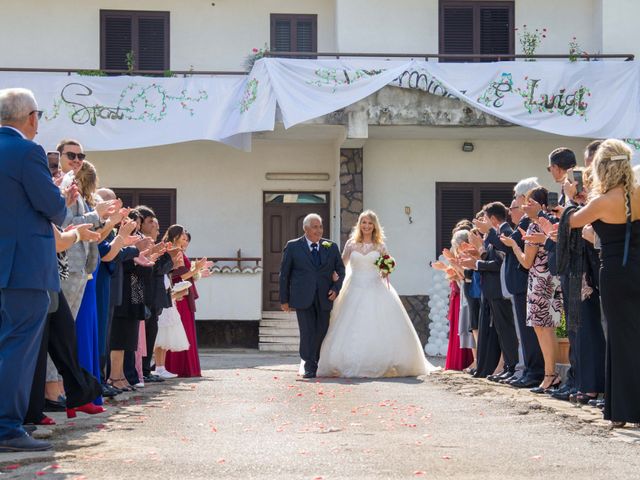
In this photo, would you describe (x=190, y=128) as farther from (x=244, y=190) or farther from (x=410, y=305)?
(x=410, y=305)

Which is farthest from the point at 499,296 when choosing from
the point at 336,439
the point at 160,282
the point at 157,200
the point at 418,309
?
the point at 157,200

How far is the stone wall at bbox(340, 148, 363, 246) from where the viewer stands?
2333 cm

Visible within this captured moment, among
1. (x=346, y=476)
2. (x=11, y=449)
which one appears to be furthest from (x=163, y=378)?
(x=346, y=476)

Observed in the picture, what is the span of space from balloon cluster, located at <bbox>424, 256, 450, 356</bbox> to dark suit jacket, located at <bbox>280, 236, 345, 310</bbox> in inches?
267

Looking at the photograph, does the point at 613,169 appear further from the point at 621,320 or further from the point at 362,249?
the point at 362,249

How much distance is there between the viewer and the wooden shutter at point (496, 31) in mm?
24844

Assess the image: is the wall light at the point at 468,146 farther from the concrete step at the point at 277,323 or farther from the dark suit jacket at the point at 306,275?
Result: the dark suit jacket at the point at 306,275

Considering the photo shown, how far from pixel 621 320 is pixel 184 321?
809 centimetres

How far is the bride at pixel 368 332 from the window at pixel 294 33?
34.0ft

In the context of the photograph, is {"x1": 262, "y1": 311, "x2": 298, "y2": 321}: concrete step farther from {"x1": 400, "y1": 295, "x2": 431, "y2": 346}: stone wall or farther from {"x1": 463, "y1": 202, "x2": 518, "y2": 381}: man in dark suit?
{"x1": 463, "y1": 202, "x2": 518, "y2": 381}: man in dark suit

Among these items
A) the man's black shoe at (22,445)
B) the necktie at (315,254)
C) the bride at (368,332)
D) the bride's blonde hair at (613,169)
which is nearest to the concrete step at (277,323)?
the bride at (368,332)

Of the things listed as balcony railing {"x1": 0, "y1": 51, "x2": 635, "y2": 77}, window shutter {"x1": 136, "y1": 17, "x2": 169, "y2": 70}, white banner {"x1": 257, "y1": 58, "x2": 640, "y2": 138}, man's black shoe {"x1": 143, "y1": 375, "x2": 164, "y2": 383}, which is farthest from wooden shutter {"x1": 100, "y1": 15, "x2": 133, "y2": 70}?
man's black shoe {"x1": 143, "y1": 375, "x2": 164, "y2": 383}

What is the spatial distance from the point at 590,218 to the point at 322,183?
17.3 metres

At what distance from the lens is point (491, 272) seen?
1274 cm
